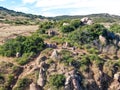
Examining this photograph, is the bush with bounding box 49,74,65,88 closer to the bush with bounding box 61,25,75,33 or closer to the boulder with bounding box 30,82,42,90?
the boulder with bounding box 30,82,42,90

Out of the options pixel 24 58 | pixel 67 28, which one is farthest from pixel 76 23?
pixel 24 58

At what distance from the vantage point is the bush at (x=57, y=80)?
40.9m

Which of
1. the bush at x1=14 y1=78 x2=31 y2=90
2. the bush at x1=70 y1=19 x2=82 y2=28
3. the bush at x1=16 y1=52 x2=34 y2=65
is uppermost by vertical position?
the bush at x1=70 y1=19 x2=82 y2=28

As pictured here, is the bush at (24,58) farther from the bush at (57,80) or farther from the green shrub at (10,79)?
the bush at (57,80)

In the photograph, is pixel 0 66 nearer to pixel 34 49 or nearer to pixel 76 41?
pixel 34 49

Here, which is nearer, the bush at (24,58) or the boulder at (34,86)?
the boulder at (34,86)

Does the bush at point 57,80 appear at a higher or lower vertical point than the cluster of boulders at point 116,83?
higher

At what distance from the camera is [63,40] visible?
2071 inches

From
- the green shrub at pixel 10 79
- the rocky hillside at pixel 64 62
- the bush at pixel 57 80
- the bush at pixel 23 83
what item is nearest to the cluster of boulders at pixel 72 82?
the rocky hillside at pixel 64 62

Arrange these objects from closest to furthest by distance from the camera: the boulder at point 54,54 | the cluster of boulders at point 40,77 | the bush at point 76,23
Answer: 1. the cluster of boulders at point 40,77
2. the boulder at point 54,54
3. the bush at point 76,23

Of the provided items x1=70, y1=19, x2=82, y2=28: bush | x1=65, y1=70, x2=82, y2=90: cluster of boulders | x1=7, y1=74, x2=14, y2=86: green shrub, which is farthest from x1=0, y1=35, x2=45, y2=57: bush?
x1=70, y1=19, x2=82, y2=28: bush

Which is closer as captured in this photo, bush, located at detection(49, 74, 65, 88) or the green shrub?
bush, located at detection(49, 74, 65, 88)

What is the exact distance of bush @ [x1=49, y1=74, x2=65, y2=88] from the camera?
40.9 m

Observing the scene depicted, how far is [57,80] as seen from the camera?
4103 cm
